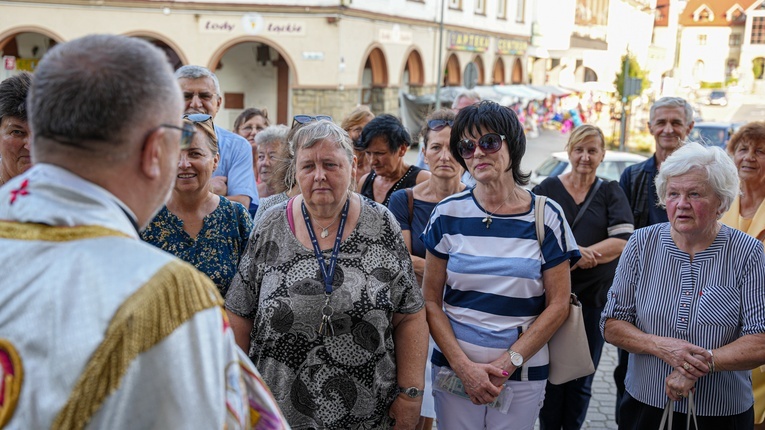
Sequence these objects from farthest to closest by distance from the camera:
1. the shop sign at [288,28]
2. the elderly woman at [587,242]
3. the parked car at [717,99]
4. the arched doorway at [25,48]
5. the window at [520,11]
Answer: the parked car at [717,99]
the window at [520,11]
the arched doorway at [25,48]
the shop sign at [288,28]
the elderly woman at [587,242]

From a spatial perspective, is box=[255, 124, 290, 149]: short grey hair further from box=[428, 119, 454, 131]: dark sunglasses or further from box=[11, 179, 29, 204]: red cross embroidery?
box=[11, 179, 29, 204]: red cross embroidery

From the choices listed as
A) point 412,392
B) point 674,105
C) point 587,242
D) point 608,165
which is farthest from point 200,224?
point 608,165

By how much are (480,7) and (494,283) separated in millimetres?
31117

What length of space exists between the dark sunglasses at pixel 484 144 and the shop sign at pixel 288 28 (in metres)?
18.5

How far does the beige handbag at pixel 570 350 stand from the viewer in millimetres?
3535

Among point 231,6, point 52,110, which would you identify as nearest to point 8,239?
point 52,110

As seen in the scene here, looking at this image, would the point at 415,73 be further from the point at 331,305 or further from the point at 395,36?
the point at 331,305

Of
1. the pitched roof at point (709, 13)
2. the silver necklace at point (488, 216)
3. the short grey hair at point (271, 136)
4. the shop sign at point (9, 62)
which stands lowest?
the silver necklace at point (488, 216)

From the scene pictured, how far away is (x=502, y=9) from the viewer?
35344 millimetres

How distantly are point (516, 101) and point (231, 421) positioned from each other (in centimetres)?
3278

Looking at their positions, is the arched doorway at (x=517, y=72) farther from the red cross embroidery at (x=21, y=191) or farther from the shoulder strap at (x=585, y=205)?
the red cross embroidery at (x=21, y=191)

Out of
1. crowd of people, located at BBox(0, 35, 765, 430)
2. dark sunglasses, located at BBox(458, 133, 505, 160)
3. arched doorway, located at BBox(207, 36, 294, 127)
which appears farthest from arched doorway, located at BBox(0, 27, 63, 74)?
dark sunglasses, located at BBox(458, 133, 505, 160)

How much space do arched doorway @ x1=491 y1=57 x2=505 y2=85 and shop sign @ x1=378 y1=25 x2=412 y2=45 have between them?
11.3 metres

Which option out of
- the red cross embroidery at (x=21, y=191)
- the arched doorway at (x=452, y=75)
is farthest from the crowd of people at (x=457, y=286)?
the arched doorway at (x=452, y=75)
